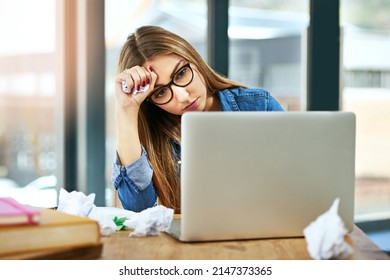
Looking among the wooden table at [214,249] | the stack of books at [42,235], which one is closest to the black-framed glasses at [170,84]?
the wooden table at [214,249]

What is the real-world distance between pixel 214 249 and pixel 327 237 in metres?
Result: 0.19

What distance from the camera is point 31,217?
0.87 metres

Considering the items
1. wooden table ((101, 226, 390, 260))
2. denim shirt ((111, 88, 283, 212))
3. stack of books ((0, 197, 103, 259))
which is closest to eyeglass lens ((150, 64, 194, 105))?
denim shirt ((111, 88, 283, 212))

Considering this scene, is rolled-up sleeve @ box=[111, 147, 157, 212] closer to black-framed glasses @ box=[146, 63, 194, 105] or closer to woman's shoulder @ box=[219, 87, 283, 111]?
black-framed glasses @ box=[146, 63, 194, 105]

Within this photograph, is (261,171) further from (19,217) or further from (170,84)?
(170,84)

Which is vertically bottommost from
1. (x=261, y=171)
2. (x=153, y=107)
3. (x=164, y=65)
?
(x=261, y=171)

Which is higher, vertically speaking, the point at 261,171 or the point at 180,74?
the point at 180,74

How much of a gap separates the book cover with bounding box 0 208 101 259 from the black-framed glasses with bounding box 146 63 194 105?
843mm

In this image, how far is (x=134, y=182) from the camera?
1.65 meters

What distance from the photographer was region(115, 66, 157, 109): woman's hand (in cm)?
166

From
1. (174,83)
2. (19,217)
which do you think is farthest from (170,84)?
(19,217)

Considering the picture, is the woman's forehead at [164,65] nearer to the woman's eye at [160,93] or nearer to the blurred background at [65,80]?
the woman's eye at [160,93]

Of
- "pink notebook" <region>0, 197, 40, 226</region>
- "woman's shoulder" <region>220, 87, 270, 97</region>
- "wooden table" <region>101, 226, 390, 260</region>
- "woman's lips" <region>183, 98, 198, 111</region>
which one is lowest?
"wooden table" <region>101, 226, 390, 260</region>

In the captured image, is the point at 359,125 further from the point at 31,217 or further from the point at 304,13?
the point at 31,217
